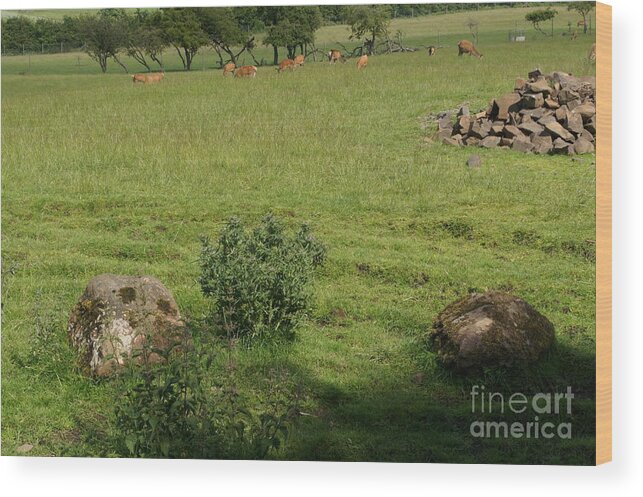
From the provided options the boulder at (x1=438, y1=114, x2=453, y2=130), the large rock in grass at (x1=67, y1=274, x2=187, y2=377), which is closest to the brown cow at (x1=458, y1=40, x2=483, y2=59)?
the boulder at (x1=438, y1=114, x2=453, y2=130)

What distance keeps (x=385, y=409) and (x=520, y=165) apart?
3.11 m

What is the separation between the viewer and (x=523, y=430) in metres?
8.52

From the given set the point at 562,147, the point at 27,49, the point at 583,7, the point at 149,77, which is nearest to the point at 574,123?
the point at 562,147

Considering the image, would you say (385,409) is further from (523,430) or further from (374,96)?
(374,96)

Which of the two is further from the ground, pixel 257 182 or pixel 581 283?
pixel 257 182

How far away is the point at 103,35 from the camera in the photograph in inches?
384

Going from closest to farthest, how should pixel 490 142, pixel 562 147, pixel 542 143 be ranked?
→ pixel 562 147 → pixel 542 143 → pixel 490 142

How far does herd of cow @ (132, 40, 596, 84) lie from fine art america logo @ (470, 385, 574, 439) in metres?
3.25

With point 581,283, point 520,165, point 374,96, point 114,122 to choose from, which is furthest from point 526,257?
point 114,122

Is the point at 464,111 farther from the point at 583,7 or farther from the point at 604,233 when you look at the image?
the point at 604,233

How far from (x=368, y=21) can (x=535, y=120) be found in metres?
2.70

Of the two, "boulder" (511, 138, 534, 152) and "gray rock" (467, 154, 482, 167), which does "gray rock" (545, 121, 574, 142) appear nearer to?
"boulder" (511, 138, 534, 152)

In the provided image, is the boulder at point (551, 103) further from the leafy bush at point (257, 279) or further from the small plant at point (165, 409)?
the small plant at point (165, 409)

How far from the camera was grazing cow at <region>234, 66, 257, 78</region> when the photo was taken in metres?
10.0
